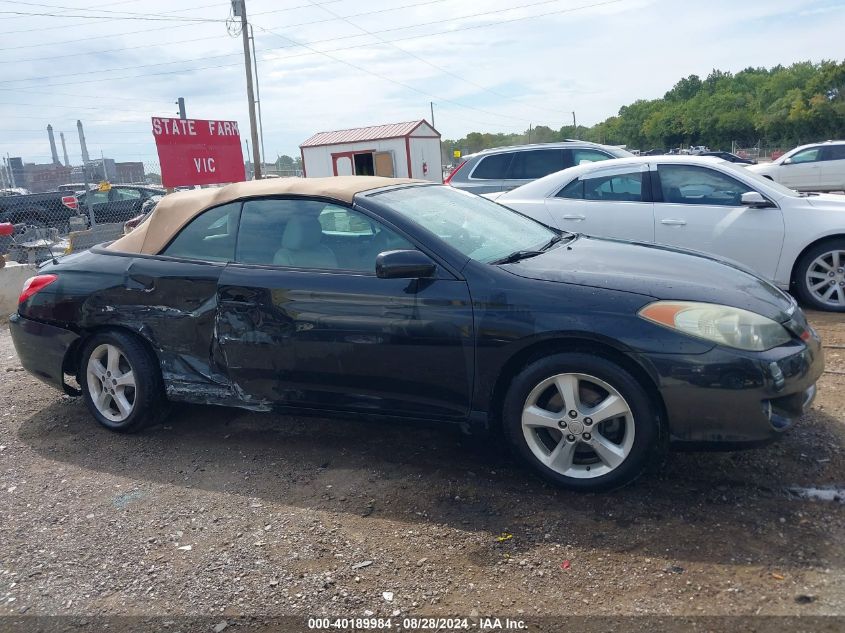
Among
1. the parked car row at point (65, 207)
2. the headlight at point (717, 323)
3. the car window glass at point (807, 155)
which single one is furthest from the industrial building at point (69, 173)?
the car window glass at point (807, 155)

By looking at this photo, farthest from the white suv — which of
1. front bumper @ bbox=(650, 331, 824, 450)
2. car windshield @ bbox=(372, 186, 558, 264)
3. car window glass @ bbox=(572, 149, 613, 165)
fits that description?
front bumper @ bbox=(650, 331, 824, 450)

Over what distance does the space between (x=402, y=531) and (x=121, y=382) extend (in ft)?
7.41

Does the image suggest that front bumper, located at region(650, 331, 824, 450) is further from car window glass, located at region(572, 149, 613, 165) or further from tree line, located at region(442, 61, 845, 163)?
tree line, located at region(442, 61, 845, 163)

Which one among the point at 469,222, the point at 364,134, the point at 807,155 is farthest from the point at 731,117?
the point at 469,222

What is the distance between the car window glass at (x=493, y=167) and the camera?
1084cm

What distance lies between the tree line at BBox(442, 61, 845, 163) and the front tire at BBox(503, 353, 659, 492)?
36.1 meters

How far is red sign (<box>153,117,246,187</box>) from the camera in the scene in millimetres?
13578

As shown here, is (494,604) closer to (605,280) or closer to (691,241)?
(605,280)

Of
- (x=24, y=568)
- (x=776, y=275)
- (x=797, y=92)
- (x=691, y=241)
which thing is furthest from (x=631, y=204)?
(x=797, y=92)

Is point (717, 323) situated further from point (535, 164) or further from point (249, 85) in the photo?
point (249, 85)

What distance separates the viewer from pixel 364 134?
28578 mm

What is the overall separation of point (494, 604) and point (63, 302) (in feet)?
11.2

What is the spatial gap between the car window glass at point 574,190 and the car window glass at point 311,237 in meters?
3.93

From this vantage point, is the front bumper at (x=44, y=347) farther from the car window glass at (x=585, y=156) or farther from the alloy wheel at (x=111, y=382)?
the car window glass at (x=585, y=156)
